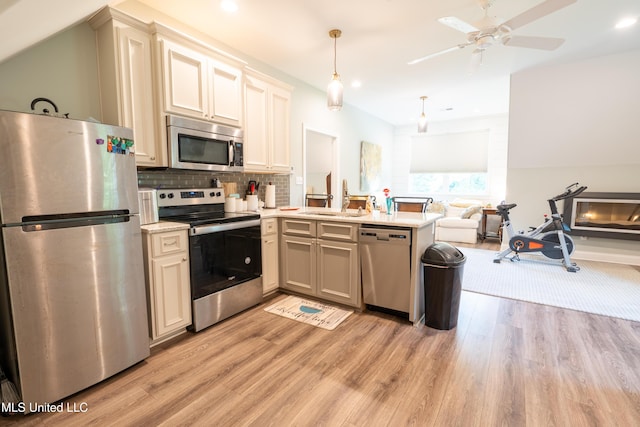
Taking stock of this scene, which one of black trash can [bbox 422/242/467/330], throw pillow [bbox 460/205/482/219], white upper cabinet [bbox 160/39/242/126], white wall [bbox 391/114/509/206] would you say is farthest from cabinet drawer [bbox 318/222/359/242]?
white wall [bbox 391/114/509/206]

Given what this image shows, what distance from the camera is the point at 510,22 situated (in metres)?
2.33

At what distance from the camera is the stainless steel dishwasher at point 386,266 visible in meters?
2.43

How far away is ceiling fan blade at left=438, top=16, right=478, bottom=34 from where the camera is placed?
7.32ft

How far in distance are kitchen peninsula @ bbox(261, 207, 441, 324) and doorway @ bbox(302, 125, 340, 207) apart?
2.73 metres

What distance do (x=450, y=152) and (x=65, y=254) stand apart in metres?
7.85

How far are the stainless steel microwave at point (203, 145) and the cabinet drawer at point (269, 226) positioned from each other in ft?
1.98

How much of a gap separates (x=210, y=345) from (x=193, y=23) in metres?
3.05

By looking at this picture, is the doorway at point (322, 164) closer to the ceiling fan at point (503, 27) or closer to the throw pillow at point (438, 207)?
the throw pillow at point (438, 207)

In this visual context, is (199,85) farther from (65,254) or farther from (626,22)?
(626,22)

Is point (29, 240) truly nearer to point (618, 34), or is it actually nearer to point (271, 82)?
point (271, 82)

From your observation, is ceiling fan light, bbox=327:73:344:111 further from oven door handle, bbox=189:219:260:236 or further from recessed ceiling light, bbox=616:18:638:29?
recessed ceiling light, bbox=616:18:638:29

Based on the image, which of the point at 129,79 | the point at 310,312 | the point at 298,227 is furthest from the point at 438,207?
the point at 129,79

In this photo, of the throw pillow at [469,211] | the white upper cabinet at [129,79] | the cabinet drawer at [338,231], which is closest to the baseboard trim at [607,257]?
the throw pillow at [469,211]

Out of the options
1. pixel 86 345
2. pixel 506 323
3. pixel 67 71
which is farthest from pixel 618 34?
pixel 86 345
